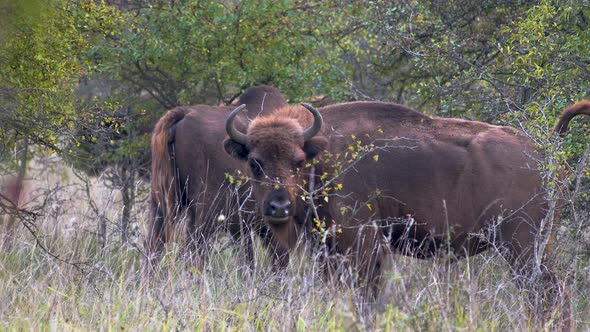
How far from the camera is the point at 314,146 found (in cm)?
764

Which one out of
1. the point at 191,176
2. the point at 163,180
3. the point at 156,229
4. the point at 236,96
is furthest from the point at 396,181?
the point at 236,96

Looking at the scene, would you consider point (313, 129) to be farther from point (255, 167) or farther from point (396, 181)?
point (396, 181)

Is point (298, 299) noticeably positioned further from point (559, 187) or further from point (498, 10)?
point (498, 10)


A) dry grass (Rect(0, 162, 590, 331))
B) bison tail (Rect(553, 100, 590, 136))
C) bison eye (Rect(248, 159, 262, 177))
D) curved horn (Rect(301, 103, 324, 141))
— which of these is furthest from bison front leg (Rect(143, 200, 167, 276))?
bison tail (Rect(553, 100, 590, 136))

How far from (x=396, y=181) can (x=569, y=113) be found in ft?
5.40

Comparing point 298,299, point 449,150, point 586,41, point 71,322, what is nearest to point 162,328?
point 71,322

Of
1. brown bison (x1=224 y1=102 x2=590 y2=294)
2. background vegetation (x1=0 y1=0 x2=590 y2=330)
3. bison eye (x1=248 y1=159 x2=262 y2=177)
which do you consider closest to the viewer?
background vegetation (x1=0 y1=0 x2=590 y2=330)

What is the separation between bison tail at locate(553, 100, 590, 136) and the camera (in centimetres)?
681

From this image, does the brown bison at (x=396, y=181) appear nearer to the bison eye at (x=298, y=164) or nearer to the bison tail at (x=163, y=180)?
the bison eye at (x=298, y=164)

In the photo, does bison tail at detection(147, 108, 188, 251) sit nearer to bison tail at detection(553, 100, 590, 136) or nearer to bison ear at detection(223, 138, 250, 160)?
bison ear at detection(223, 138, 250, 160)

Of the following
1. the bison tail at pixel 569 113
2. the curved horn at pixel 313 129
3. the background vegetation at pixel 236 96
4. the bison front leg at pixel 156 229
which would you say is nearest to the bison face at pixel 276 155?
the curved horn at pixel 313 129

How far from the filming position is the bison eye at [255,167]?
24.4 ft

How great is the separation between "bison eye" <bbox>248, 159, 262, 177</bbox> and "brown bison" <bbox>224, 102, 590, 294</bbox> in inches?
0.4

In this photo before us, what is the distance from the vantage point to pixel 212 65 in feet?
32.0
